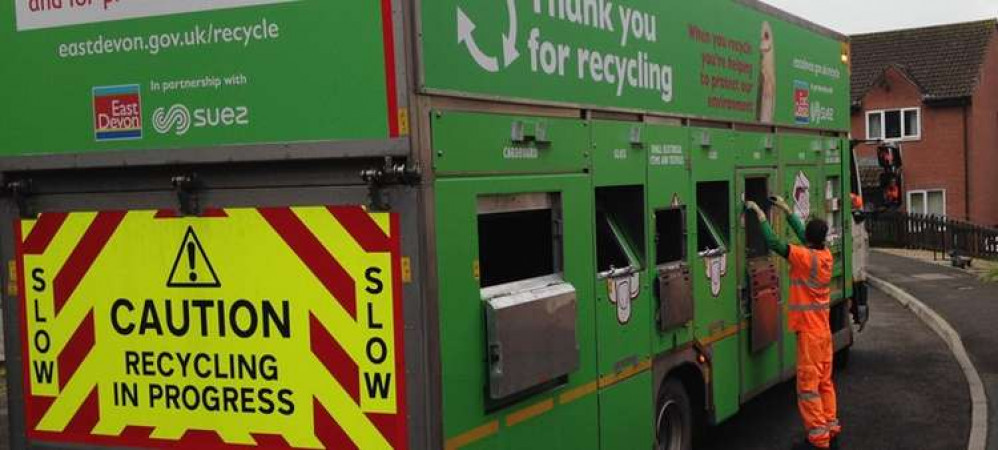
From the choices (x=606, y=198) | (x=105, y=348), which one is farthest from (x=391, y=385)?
(x=606, y=198)

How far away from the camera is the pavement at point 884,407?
891cm

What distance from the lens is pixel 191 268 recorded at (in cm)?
489

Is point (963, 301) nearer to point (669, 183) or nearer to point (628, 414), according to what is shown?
point (669, 183)

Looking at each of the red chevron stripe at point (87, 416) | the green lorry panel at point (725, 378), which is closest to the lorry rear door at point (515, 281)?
the red chevron stripe at point (87, 416)

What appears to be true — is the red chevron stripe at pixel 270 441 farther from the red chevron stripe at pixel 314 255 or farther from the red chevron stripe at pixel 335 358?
the red chevron stripe at pixel 314 255

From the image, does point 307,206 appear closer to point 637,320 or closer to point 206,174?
point 206,174

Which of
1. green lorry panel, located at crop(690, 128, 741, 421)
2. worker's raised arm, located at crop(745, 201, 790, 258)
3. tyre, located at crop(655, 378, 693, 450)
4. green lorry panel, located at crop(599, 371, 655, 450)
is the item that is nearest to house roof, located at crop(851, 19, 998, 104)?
worker's raised arm, located at crop(745, 201, 790, 258)

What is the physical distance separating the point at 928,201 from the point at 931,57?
5.33 metres

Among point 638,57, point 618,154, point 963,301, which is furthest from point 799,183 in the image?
point 963,301

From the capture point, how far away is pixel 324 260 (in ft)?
15.3

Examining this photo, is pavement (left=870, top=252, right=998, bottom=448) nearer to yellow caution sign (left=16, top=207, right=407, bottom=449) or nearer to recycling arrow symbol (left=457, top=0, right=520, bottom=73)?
recycling arrow symbol (left=457, top=0, right=520, bottom=73)

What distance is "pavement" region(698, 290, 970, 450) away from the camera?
891cm

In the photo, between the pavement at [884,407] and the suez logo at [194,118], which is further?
the pavement at [884,407]

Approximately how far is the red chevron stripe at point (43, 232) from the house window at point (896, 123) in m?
36.8
